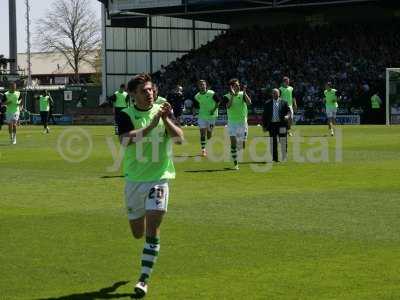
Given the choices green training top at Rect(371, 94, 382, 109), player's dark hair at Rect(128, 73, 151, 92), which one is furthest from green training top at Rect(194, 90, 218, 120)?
green training top at Rect(371, 94, 382, 109)

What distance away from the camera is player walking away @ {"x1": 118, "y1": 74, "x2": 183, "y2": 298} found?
884 cm

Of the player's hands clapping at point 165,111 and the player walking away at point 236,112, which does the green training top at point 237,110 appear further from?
the player's hands clapping at point 165,111

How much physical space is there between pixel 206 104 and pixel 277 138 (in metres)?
3.13

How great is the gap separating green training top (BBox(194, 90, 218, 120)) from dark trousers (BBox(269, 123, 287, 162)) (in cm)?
269

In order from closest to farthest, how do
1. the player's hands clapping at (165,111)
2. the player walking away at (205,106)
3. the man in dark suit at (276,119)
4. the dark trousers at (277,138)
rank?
1. the player's hands clapping at (165,111)
2. the dark trousers at (277,138)
3. the man in dark suit at (276,119)
4. the player walking away at (205,106)

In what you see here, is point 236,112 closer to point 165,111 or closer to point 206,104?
point 206,104

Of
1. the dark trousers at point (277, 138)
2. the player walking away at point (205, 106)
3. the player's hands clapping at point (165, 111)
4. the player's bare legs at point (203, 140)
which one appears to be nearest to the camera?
the player's hands clapping at point (165, 111)

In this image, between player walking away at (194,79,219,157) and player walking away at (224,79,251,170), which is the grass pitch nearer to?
player walking away at (224,79,251,170)

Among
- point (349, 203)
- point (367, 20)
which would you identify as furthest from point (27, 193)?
point (367, 20)

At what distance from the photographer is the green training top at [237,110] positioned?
77.8ft

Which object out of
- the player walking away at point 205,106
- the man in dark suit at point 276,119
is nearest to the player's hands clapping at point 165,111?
the man in dark suit at point 276,119

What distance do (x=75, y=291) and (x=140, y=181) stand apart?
1.25 metres

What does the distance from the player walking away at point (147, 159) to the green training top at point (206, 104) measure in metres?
18.3

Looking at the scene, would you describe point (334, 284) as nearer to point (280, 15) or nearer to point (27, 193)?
point (27, 193)
